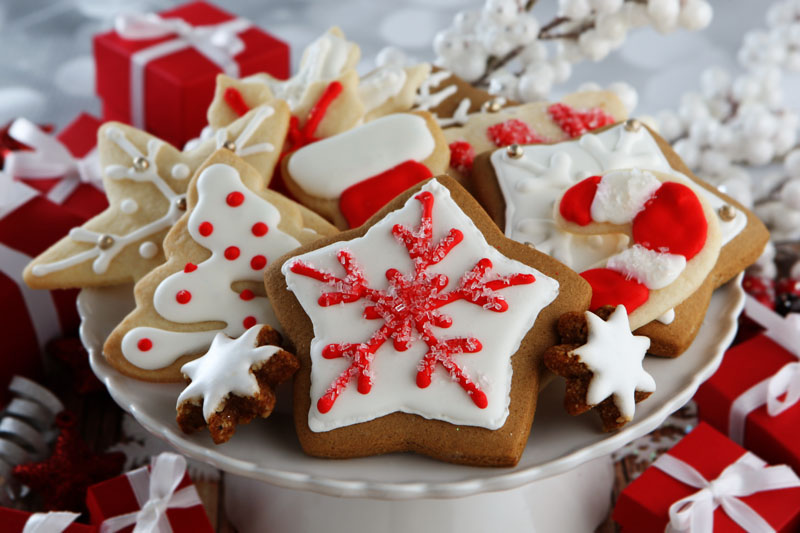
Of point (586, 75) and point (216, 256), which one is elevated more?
point (216, 256)

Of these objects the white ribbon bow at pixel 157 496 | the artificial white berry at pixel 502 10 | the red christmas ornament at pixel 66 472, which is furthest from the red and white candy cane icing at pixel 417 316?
the artificial white berry at pixel 502 10

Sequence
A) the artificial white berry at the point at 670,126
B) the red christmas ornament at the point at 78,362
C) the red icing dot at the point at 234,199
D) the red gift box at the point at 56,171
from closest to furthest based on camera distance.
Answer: the red icing dot at the point at 234,199, the red christmas ornament at the point at 78,362, the red gift box at the point at 56,171, the artificial white berry at the point at 670,126

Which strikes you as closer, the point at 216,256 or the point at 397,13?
the point at 216,256

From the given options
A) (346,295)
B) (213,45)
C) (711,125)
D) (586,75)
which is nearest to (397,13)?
(586,75)

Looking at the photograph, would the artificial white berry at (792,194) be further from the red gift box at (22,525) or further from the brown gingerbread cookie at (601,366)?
the red gift box at (22,525)

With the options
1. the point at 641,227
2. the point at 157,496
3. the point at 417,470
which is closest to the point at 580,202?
the point at 641,227

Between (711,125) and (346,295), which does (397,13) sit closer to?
(711,125)
